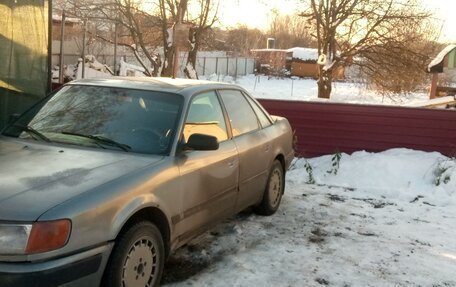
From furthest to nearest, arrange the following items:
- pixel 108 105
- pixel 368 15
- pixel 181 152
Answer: pixel 368 15
pixel 108 105
pixel 181 152

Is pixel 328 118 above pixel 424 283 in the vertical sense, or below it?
above

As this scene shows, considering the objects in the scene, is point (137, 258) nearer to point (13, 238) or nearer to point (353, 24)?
point (13, 238)

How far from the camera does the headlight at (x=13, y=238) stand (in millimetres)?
2752

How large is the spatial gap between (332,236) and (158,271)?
231cm

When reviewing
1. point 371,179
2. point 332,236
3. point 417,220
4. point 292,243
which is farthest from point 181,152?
point 371,179

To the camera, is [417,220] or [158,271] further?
[417,220]

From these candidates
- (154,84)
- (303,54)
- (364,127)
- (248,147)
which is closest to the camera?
(154,84)

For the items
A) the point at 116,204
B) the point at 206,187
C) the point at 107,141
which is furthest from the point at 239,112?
the point at 116,204

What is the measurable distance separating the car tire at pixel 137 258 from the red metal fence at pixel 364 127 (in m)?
5.59

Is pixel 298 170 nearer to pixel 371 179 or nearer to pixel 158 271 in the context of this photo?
pixel 371 179

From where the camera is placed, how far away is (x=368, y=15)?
59.7ft

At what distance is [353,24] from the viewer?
1881cm

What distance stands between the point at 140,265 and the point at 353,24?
55.2 ft

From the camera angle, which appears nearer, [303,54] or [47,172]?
[47,172]
